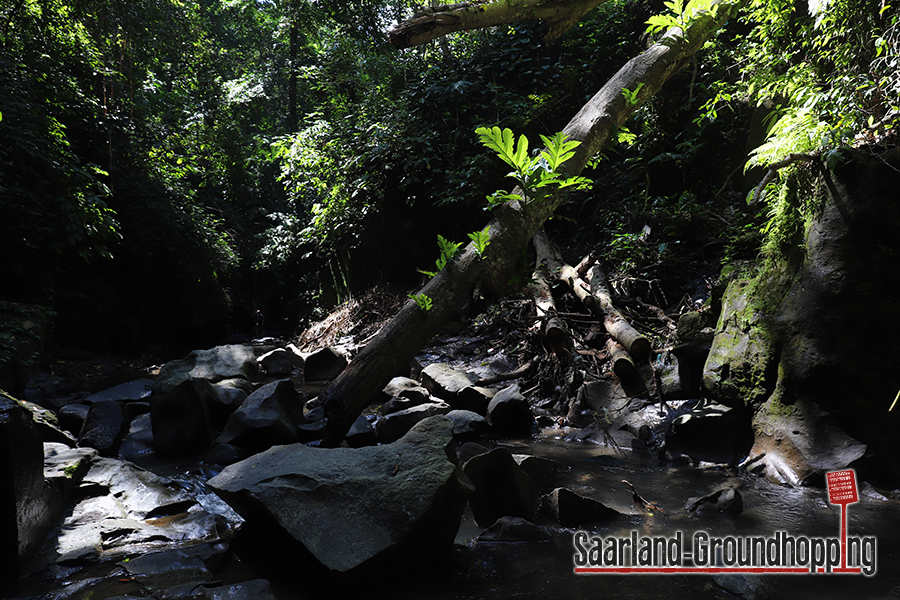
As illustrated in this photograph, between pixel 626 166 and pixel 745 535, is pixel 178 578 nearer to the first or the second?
pixel 745 535

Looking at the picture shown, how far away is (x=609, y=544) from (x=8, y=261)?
10.1 meters

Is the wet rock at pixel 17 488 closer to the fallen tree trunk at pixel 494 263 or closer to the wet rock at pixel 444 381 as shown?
the fallen tree trunk at pixel 494 263

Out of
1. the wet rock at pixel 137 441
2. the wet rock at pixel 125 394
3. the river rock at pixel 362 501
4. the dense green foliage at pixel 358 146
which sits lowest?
the wet rock at pixel 137 441

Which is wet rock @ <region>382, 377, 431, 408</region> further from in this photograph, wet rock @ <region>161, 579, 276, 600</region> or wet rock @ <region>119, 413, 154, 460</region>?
wet rock @ <region>161, 579, 276, 600</region>

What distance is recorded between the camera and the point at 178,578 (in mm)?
2273

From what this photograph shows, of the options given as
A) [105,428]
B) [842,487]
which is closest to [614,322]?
[842,487]

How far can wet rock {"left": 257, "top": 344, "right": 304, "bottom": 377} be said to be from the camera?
27.4ft

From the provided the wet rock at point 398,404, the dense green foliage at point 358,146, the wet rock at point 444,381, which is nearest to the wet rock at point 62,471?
the wet rock at point 398,404

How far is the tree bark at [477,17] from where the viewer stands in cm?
434

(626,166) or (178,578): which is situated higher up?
(626,166)

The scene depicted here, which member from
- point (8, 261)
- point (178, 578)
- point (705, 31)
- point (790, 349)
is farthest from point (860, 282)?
point (8, 261)

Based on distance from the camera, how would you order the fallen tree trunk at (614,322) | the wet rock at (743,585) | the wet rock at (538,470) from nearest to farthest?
the wet rock at (743,585) < the wet rock at (538,470) < the fallen tree trunk at (614,322)

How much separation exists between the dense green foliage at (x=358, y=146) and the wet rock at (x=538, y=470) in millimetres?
2571

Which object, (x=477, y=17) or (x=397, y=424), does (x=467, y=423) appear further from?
(x=477, y=17)
